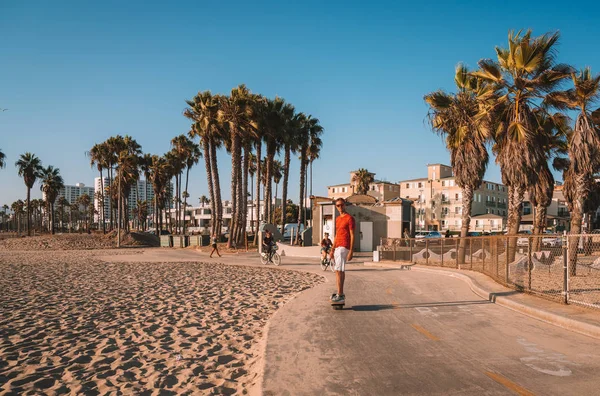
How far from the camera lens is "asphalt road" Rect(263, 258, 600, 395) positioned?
4.93m

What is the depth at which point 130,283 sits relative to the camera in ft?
53.3

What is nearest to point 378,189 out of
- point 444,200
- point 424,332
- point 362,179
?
point 444,200

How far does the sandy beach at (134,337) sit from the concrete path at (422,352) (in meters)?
0.59

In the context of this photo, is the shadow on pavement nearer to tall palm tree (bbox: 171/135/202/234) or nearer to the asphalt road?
the asphalt road

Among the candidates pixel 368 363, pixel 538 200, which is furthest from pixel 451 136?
pixel 368 363

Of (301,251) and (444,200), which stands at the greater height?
(444,200)

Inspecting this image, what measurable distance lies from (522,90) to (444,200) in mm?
74434

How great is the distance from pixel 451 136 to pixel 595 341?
2014 centimetres

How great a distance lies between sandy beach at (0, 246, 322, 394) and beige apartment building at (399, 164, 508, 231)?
79.2 meters

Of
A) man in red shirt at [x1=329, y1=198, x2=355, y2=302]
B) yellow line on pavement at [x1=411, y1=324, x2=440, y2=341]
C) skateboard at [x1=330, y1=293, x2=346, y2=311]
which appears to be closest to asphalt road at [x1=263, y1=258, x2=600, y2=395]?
yellow line on pavement at [x1=411, y1=324, x2=440, y2=341]

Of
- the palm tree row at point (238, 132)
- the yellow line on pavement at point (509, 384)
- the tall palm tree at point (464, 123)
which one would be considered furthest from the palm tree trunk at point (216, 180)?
the yellow line on pavement at point (509, 384)

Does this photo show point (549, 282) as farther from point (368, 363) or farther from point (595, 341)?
point (368, 363)

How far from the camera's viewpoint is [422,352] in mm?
6328

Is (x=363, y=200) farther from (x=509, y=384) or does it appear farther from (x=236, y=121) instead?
(x=509, y=384)
